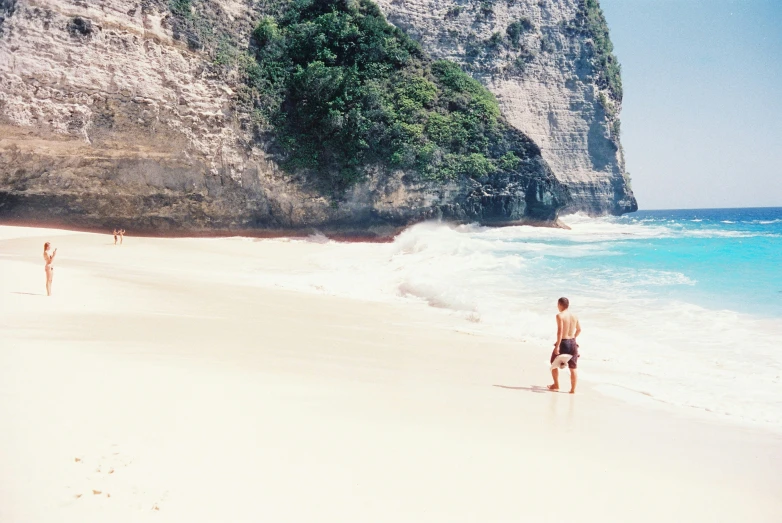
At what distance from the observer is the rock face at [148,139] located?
20.4 m

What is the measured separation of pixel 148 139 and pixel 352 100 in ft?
33.3

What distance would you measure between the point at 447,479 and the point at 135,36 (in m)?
24.7

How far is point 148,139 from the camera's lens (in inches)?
874

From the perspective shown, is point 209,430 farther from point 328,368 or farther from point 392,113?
point 392,113

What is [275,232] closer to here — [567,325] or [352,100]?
[352,100]

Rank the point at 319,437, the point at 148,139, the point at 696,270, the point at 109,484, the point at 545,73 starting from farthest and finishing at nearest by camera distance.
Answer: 1. the point at 545,73
2. the point at 148,139
3. the point at 696,270
4. the point at 319,437
5. the point at 109,484

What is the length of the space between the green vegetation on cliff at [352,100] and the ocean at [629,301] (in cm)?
732

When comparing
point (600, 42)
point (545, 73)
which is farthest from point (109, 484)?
point (600, 42)

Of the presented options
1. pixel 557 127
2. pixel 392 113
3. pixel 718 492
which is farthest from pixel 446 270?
pixel 557 127

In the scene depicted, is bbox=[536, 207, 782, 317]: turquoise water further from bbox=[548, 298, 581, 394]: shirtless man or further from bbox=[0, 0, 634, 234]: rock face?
bbox=[0, 0, 634, 234]: rock face

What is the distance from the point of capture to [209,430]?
353cm

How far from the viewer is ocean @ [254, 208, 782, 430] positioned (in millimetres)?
6473

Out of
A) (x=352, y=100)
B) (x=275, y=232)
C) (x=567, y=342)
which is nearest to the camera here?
(x=567, y=342)

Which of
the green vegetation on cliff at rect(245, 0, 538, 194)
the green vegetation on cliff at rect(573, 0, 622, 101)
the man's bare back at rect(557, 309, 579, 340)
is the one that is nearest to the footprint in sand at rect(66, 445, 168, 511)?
the man's bare back at rect(557, 309, 579, 340)
